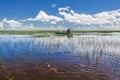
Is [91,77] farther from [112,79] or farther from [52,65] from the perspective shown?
[52,65]

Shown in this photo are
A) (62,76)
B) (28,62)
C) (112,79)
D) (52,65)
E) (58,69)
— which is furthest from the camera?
(28,62)

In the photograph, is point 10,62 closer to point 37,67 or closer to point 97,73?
point 37,67

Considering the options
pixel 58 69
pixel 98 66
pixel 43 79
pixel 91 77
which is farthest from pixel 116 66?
pixel 43 79

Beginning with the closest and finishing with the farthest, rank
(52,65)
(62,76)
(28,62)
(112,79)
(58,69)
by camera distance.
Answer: (112,79) → (62,76) → (58,69) → (52,65) → (28,62)

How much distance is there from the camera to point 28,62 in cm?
1795

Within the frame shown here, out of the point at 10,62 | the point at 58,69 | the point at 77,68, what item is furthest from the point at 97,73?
the point at 10,62

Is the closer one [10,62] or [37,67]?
[37,67]

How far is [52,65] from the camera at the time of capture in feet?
55.3

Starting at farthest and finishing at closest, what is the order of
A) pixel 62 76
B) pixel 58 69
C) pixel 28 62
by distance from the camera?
pixel 28 62 < pixel 58 69 < pixel 62 76

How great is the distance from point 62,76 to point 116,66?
5.31m

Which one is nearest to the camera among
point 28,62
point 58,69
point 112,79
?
point 112,79

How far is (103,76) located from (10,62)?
910cm

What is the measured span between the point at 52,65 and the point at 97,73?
454cm

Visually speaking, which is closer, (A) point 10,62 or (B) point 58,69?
(B) point 58,69
